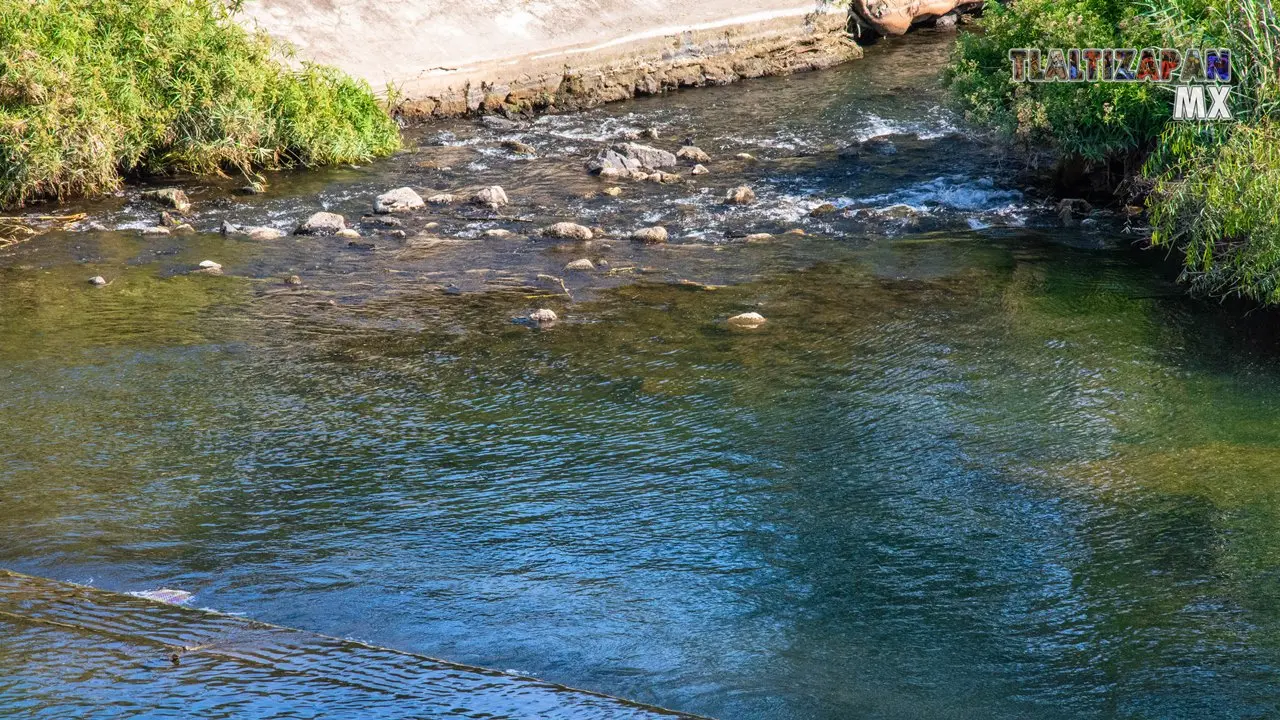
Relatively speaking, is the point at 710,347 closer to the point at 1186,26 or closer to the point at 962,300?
the point at 962,300

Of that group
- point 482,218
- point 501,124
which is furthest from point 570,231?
point 501,124

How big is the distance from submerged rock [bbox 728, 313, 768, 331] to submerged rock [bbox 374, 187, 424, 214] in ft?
15.2

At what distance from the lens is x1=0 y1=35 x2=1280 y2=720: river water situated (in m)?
5.29

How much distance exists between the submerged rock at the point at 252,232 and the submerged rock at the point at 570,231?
8.74ft

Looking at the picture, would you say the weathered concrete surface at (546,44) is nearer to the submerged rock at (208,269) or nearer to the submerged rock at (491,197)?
the submerged rock at (491,197)

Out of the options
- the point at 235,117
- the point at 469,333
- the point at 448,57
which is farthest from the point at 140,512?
the point at 448,57

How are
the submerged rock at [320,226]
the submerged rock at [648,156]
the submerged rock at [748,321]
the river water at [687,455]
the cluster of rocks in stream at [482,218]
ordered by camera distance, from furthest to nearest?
the submerged rock at [648,156]
the submerged rock at [320,226]
the cluster of rocks in stream at [482,218]
the submerged rock at [748,321]
the river water at [687,455]

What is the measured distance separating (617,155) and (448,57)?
4.29 meters

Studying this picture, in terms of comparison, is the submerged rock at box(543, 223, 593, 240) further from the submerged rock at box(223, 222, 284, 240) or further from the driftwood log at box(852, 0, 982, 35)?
the driftwood log at box(852, 0, 982, 35)

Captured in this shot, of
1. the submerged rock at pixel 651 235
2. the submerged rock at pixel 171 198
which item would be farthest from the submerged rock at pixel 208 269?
the submerged rock at pixel 651 235

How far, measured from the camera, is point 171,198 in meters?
12.8

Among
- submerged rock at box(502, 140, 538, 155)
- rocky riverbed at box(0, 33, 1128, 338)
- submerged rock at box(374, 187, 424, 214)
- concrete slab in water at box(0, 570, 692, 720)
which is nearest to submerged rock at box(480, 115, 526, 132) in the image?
rocky riverbed at box(0, 33, 1128, 338)

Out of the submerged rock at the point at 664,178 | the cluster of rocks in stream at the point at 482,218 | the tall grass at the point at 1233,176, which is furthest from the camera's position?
the submerged rock at the point at 664,178

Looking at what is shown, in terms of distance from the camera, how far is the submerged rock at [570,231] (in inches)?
468
